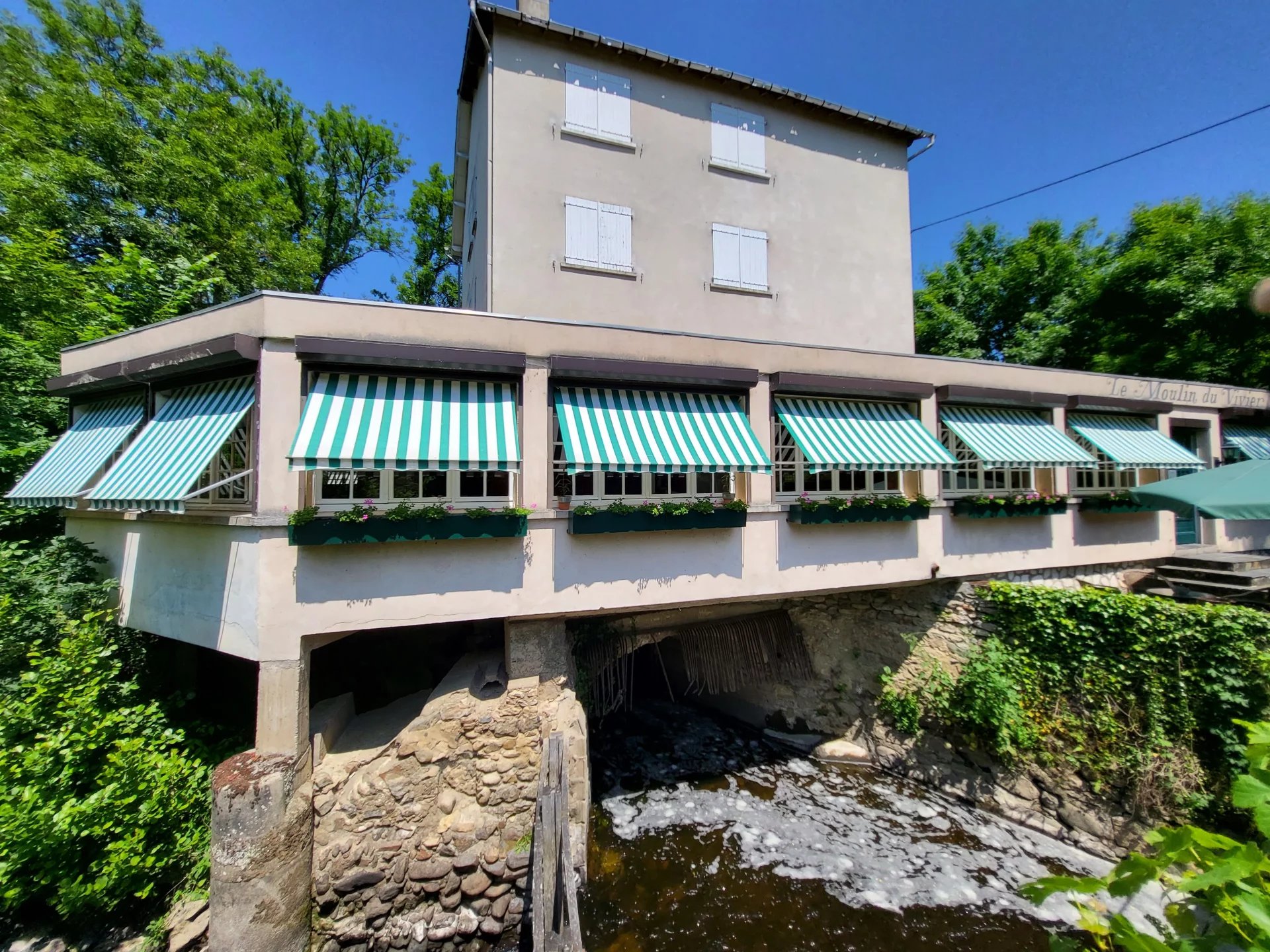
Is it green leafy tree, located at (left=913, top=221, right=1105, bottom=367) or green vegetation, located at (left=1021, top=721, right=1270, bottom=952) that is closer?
green vegetation, located at (left=1021, top=721, right=1270, bottom=952)

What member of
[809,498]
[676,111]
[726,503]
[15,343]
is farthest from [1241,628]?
[15,343]

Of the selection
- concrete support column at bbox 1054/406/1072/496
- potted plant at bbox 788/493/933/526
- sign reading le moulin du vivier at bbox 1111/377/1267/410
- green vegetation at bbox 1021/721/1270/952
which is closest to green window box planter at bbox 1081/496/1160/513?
concrete support column at bbox 1054/406/1072/496

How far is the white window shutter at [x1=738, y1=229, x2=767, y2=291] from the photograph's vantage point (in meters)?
11.4

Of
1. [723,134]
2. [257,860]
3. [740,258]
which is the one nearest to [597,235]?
[740,258]

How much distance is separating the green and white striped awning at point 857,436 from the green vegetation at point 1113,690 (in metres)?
3.23

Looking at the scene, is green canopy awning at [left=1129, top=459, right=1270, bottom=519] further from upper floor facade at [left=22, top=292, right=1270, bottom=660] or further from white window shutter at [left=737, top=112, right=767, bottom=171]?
white window shutter at [left=737, top=112, right=767, bottom=171]

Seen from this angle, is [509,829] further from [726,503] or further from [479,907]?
[726,503]

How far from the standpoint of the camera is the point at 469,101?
12.4 meters

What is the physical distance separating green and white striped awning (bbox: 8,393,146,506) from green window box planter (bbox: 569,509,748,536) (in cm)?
747

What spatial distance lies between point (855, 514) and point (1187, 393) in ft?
36.4

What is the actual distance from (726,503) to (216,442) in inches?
289

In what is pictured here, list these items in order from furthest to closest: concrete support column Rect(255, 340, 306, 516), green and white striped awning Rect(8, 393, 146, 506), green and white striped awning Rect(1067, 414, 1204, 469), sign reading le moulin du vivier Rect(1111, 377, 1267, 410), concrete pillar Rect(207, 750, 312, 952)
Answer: sign reading le moulin du vivier Rect(1111, 377, 1267, 410) < green and white striped awning Rect(1067, 414, 1204, 469) < green and white striped awning Rect(8, 393, 146, 506) < concrete support column Rect(255, 340, 306, 516) < concrete pillar Rect(207, 750, 312, 952)

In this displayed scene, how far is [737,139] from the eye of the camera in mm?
11547

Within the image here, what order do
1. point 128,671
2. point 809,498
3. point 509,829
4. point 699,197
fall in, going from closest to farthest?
point 509,829
point 128,671
point 809,498
point 699,197
